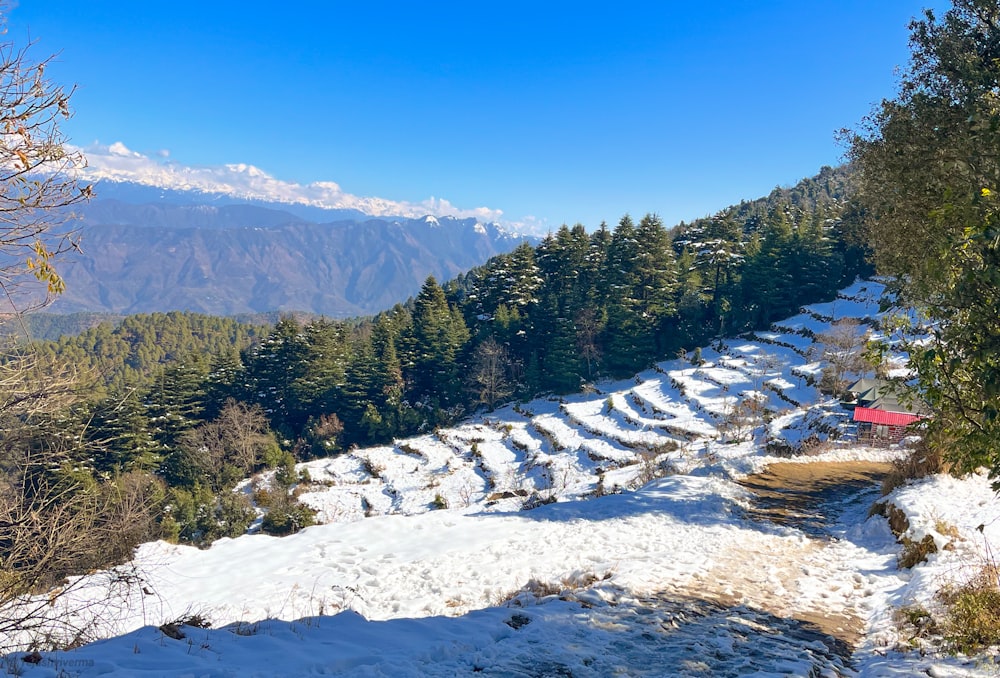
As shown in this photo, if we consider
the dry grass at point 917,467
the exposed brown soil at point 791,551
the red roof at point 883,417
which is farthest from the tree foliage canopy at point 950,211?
the red roof at point 883,417

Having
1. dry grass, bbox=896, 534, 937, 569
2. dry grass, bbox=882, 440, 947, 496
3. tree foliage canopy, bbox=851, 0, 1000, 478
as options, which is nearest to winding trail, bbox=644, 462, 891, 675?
dry grass, bbox=896, 534, 937, 569

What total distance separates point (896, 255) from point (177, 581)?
55.6ft

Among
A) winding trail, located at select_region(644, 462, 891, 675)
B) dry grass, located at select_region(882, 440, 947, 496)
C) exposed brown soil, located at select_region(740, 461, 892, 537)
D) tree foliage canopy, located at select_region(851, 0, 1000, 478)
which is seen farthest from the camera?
exposed brown soil, located at select_region(740, 461, 892, 537)

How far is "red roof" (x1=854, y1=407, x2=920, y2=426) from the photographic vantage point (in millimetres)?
22562

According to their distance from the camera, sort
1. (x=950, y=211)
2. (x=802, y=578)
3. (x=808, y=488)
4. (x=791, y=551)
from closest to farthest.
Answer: (x=950, y=211) < (x=802, y=578) < (x=791, y=551) < (x=808, y=488)

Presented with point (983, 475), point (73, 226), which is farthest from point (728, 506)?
point (73, 226)

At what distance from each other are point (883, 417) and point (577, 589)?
2198 centimetres

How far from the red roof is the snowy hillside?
4117mm

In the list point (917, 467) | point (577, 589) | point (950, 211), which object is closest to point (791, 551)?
point (917, 467)

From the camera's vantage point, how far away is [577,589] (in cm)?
776

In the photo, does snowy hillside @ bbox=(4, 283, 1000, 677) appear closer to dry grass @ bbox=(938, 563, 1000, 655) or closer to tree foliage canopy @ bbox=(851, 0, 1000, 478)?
dry grass @ bbox=(938, 563, 1000, 655)

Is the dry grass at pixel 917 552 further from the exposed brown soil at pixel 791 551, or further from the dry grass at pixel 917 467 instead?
the dry grass at pixel 917 467

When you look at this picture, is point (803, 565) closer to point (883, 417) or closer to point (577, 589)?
point (577, 589)

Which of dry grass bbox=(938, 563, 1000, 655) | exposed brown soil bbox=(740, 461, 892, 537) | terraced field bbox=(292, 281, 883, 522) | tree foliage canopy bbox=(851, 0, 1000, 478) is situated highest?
tree foliage canopy bbox=(851, 0, 1000, 478)
